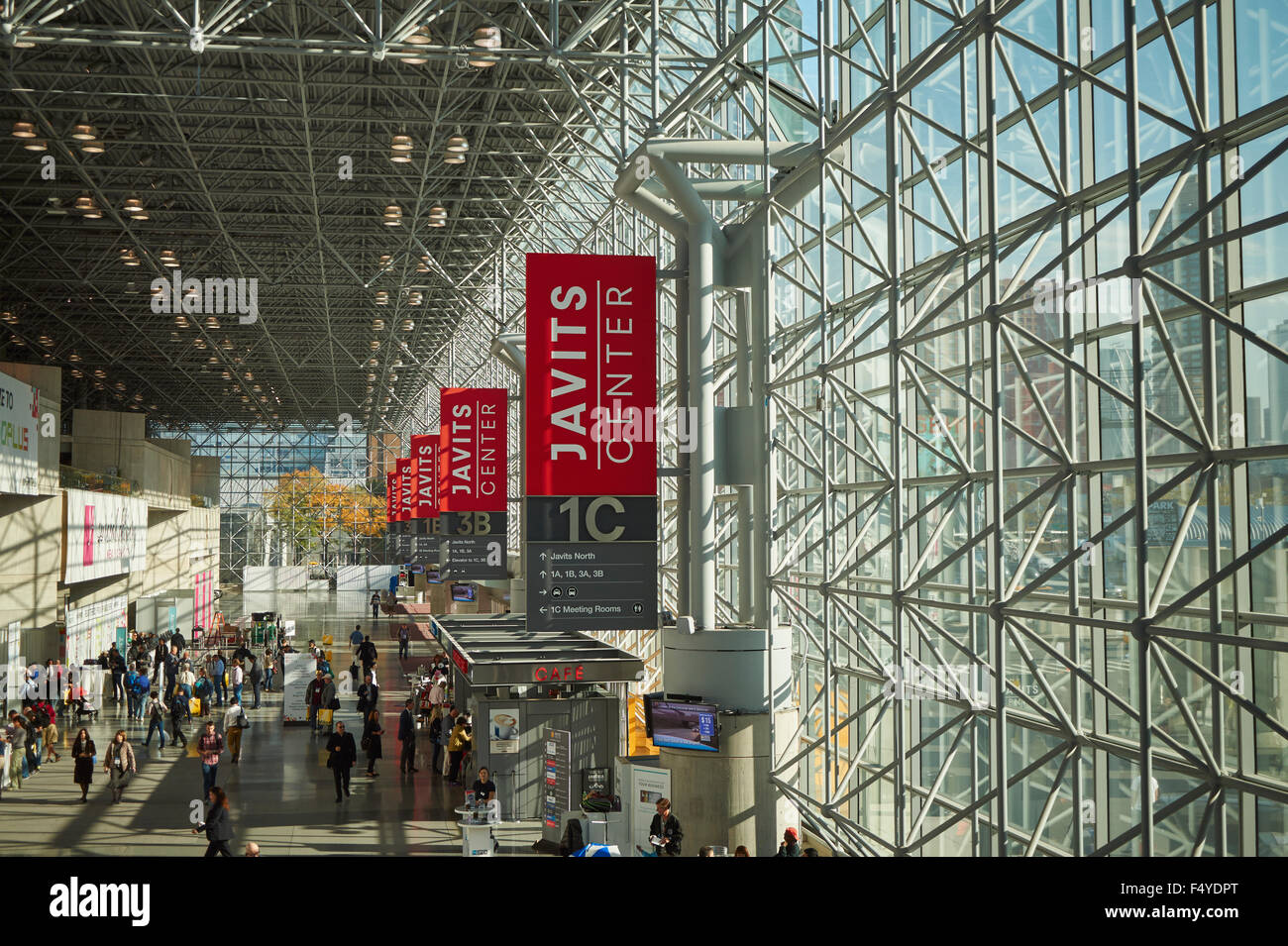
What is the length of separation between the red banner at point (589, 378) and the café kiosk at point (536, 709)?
6.08 meters

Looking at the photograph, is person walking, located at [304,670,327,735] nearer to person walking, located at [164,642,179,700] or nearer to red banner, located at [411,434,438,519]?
person walking, located at [164,642,179,700]

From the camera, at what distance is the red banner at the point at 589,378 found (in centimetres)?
1336

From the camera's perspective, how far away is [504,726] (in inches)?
767

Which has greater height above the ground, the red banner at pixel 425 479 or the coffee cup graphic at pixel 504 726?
the red banner at pixel 425 479

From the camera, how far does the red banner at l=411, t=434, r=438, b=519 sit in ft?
107

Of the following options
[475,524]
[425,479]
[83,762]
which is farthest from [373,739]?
[425,479]

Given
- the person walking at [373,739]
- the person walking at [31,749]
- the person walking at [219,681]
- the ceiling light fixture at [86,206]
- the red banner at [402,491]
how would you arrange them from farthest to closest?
1. the red banner at [402,491]
2. the person walking at [219,681]
3. the ceiling light fixture at [86,206]
4. the person walking at [373,739]
5. the person walking at [31,749]

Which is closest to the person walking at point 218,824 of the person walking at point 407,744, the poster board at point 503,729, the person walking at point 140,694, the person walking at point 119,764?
the poster board at point 503,729

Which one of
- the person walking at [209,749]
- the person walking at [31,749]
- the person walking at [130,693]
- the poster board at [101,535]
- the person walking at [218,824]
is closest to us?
the person walking at [218,824]

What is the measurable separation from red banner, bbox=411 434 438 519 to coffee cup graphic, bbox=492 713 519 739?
13556 millimetres

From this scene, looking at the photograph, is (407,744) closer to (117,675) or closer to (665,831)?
(665,831)

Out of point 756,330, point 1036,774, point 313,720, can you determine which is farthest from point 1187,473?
point 313,720

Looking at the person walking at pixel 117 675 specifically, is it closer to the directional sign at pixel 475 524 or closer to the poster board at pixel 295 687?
the poster board at pixel 295 687

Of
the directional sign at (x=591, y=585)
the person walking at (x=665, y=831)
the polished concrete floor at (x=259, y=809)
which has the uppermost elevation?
the directional sign at (x=591, y=585)
